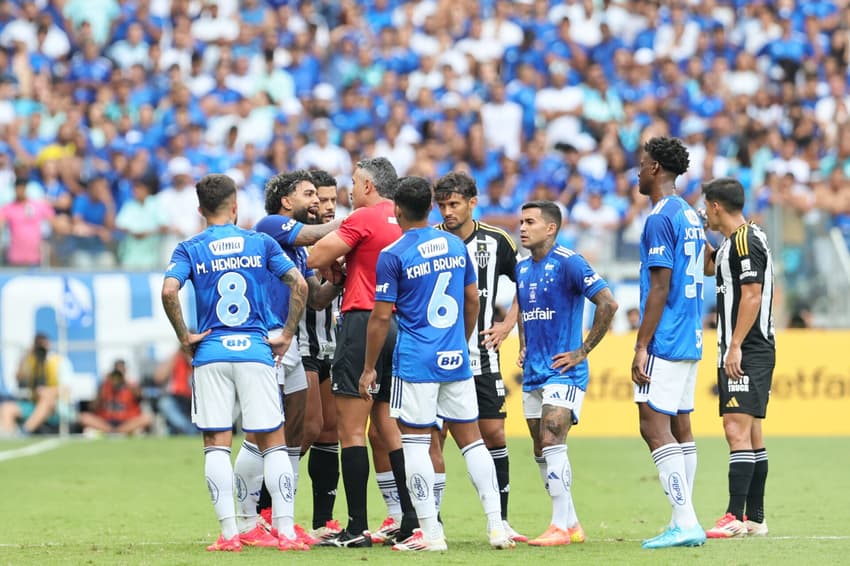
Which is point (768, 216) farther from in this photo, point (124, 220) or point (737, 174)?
point (124, 220)

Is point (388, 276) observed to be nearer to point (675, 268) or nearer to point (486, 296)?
point (486, 296)

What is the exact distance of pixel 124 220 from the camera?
75.5ft

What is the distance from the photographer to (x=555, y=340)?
10.4 meters

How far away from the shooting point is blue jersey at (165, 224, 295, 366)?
9828 mm

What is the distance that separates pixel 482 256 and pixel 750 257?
2.02m

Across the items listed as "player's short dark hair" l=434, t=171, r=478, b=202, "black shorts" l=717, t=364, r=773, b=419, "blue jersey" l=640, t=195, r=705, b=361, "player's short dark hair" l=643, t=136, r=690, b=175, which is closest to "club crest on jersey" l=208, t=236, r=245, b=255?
"player's short dark hair" l=434, t=171, r=478, b=202

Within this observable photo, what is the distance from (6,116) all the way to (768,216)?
13.2 meters

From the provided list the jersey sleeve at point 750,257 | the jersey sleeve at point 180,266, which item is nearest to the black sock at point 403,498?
the jersey sleeve at point 180,266

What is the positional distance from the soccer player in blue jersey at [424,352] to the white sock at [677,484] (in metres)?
1.16

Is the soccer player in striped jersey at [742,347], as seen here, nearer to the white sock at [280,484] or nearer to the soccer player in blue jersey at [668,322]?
the soccer player in blue jersey at [668,322]

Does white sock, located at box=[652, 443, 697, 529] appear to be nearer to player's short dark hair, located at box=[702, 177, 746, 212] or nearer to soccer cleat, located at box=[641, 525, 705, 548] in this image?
soccer cleat, located at box=[641, 525, 705, 548]

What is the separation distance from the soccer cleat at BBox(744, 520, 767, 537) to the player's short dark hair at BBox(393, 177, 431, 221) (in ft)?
11.2

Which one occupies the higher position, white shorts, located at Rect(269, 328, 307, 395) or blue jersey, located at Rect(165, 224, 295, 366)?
blue jersey, located at Rect(165, 224, 295, 366)

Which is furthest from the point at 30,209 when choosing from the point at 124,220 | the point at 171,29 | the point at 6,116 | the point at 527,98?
the point at 527,98
